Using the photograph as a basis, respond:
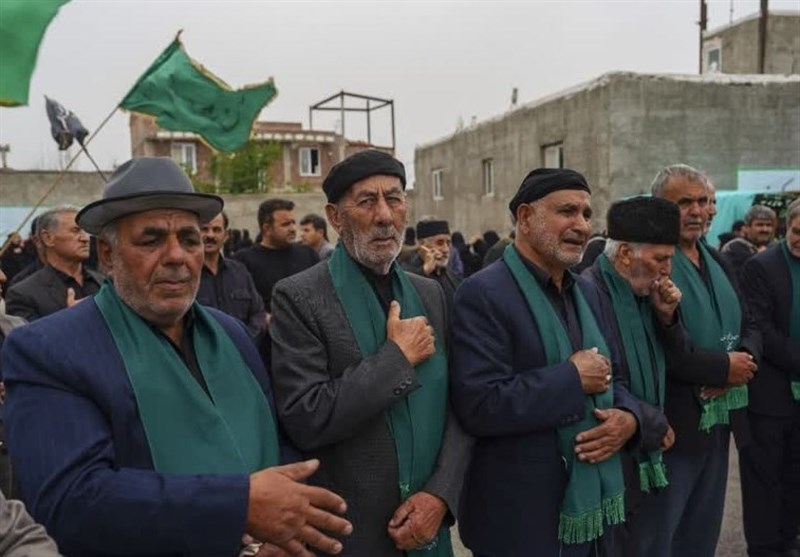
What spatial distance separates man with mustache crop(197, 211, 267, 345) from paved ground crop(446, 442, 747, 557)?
1911 millimetres

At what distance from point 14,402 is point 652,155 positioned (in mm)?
13873

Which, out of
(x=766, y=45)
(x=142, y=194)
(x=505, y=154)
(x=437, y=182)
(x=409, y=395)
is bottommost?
(x=409, y=395)

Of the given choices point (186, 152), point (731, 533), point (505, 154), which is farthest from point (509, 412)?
point (186, 152)

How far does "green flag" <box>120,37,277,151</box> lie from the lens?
5887 millimetres

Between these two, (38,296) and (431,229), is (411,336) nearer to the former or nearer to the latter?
(38,296)

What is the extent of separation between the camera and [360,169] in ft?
7.68

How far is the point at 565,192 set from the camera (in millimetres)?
2539

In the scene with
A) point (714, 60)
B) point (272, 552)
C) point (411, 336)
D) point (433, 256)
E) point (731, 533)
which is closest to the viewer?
point (272, 552)

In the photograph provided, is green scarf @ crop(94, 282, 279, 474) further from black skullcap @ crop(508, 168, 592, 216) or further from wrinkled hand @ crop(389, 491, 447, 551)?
black skullcap @ crop(508, 168, 592, 216)

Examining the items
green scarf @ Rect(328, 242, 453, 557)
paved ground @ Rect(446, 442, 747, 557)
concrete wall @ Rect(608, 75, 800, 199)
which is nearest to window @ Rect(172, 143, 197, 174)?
concrete wall @ Rect(608, 75, 800, 199)

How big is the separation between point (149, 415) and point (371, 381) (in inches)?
26.5

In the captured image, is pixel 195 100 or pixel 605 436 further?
pixel 195 100

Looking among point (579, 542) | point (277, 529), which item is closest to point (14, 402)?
point (277, 529)

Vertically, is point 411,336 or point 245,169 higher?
point 245,169
